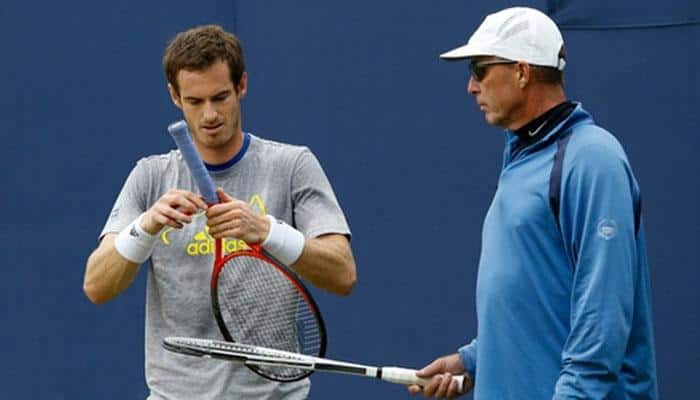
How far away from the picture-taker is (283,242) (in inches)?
168

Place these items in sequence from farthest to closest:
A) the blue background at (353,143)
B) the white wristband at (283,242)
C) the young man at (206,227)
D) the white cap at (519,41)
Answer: the blue background at (353,143) → the young man at (206,227) → the white wristband at (283,242) → the white cap at (519,41)

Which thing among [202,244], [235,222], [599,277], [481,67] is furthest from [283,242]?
[599,277]

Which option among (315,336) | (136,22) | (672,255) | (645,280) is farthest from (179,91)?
(672,255)

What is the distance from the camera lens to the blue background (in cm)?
596

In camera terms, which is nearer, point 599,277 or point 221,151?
point 599,277

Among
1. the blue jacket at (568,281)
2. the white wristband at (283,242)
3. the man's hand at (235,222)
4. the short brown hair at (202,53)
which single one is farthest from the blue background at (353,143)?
the blue jacket at (568,281)

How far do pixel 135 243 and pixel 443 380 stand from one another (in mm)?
886

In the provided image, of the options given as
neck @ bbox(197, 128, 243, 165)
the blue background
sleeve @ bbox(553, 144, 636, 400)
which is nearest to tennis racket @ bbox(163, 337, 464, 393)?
neck @ bbox(197, 128, 243, 165)

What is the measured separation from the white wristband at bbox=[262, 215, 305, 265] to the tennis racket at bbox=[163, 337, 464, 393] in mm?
251

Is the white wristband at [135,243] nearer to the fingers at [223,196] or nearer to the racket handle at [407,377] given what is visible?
the fingers at [223,196]

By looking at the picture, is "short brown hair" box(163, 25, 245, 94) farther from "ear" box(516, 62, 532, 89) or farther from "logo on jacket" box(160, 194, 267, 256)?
"ear" box(516, 62, 532, 89)

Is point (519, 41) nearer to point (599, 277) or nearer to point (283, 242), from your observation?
point (599, 277)

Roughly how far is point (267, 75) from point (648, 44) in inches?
55.8

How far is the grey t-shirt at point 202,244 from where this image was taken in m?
4.36
